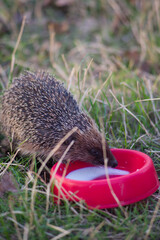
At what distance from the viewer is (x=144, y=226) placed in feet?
10.5

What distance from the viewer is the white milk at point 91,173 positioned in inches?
165

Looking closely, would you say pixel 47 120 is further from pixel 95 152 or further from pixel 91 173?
pixel 91 173

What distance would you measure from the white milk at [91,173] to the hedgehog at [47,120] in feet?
0.36

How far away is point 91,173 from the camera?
4.38m

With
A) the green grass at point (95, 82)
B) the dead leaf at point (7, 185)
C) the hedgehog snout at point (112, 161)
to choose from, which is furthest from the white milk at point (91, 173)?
the dead leaf at point (7, 185)

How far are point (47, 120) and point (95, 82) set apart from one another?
7.63 feet

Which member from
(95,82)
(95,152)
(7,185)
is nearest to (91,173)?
(95,152)

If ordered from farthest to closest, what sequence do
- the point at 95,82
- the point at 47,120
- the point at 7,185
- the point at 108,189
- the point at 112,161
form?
the point at 95,82, the point at 47,120, the point at 112,161, the point at 7,185, the point at 108,189

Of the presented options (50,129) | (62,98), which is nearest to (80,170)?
(50,129)

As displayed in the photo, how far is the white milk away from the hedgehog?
11 centimetres

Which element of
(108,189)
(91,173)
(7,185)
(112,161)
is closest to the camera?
(108,189)

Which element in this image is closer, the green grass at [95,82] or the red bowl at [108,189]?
the green grass at [95,82]

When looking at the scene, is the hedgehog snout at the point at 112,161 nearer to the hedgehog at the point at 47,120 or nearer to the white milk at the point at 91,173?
the white milk at the point at 91,173

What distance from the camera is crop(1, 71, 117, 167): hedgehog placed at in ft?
15.0
